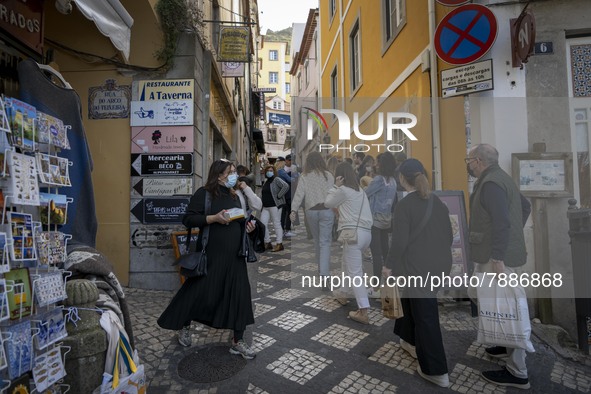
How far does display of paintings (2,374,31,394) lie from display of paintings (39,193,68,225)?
716mm

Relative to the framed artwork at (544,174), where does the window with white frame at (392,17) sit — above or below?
above

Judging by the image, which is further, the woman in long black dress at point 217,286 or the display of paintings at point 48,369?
the woman in long black dress at point 217,286

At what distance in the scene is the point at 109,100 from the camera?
17.8ft

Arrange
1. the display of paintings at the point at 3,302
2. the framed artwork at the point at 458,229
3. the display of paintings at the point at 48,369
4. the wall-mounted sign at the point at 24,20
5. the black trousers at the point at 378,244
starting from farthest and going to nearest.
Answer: the black trousers at the point at 378,244 → the framed artwork at the point at 458,229 → the wall-mounted sign at the point at 24,20 → the display of paintings at the point at 48,369 → the display of paintings at the point at 3,302

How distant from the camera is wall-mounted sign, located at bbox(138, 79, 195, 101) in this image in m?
5.41

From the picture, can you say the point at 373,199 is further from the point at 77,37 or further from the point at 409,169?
the point at 77,37

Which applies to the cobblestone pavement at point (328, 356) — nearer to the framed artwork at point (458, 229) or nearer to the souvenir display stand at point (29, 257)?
the framed artwork at point (458, 229)

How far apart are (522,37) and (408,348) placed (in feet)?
11.9

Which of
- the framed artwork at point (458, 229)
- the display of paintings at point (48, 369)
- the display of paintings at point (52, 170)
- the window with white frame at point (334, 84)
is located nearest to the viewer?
the display of paintings at point (48, 369)

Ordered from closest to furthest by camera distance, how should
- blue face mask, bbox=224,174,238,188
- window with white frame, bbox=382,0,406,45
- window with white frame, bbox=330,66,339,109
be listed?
blue face mask, bbox=224,174,238,188 < window with white frame, bbox=382,0,406,45 < window with white frame, bbox=330,66,339,109

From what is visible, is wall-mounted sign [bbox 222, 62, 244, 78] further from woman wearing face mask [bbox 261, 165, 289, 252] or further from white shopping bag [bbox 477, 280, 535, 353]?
white shopping bag [bbox 477, 280, 535, 353]

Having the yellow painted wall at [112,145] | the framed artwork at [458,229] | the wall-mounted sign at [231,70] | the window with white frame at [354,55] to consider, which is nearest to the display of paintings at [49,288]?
the framed artwork at [458,229]

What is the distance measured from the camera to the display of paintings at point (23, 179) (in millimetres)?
1589

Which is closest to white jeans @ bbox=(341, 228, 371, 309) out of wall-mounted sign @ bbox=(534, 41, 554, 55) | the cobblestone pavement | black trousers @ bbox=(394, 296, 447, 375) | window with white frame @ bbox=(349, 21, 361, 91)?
the cobblestone pavement
